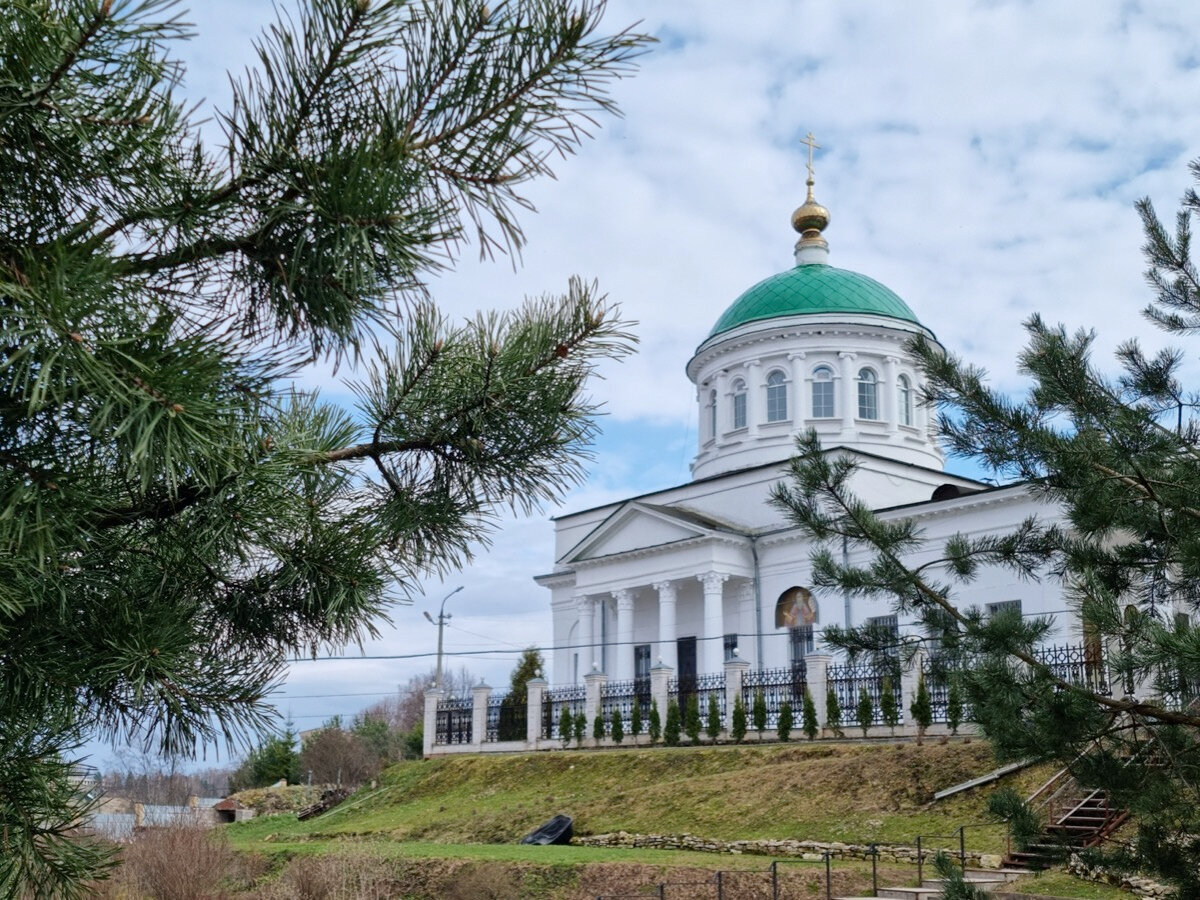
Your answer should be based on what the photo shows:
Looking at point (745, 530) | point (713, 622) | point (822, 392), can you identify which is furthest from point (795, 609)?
point (822, 392)

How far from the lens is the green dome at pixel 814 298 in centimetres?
3725

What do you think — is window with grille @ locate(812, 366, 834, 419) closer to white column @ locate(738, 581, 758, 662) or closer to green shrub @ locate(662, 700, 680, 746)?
white column @ locate(738, 581, 758, 662)

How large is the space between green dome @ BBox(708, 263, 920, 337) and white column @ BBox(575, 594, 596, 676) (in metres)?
9.62

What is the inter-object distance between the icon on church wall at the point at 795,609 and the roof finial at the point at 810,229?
12.9m

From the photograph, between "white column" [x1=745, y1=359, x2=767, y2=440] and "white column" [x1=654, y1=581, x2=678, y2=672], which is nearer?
"white column" [x1=654, y1=581, x2=678, y2=672]

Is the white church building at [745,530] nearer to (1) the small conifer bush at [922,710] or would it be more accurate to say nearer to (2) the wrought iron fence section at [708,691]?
(2) the wrought iron fence section at [708,691]

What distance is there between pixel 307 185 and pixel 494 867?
15.3m

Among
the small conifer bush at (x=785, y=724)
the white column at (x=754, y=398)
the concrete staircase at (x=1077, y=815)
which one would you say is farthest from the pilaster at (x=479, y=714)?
the concrete staircase at (x=1077, y=815)

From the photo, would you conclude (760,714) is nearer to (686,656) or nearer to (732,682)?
(732,682)

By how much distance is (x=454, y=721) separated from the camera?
32188 mm

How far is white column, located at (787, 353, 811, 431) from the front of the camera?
3647cm

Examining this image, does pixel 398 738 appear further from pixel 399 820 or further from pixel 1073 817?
pixel 1073 817

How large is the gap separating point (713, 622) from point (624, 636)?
4.30 metres

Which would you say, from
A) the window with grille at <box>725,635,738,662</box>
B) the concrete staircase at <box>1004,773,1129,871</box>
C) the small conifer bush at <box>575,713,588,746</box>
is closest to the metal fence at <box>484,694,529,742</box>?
the small conifer bush at <box>575,713,588,746</box>
